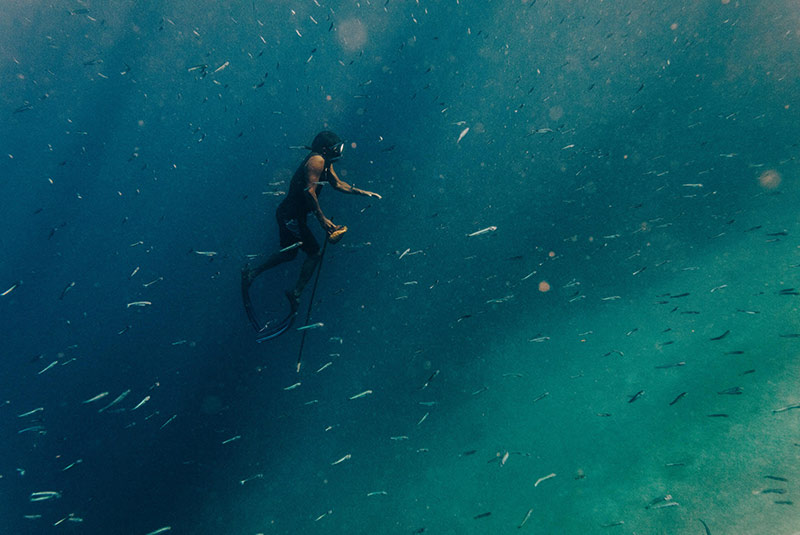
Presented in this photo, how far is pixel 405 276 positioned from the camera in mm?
5652

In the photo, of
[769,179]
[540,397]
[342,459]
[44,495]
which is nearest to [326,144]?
[342,459]

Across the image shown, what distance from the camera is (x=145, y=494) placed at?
523 centimetres

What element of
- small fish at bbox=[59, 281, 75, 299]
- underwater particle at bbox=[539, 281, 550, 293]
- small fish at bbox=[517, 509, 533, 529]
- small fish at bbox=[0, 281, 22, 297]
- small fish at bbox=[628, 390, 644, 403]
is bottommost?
small fish at bbox=[517, 509, 533, 529]

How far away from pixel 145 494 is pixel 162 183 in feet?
14.7

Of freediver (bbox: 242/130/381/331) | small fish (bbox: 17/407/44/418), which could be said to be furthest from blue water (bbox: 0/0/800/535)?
freediver (bbox: 242/130/381/331)

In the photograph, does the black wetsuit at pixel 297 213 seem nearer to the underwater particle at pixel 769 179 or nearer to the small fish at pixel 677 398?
the small fish at pixel 677 398

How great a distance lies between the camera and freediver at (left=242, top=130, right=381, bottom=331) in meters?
3.22

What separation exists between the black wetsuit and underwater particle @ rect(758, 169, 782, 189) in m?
7.64

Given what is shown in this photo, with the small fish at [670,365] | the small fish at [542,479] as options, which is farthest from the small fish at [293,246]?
the small fish at [670,365]

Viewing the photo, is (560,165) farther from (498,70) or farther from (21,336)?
(21,336)

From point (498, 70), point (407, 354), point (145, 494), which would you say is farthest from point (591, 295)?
point (145, 494)

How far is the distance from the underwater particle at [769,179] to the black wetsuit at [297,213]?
7.64 metres

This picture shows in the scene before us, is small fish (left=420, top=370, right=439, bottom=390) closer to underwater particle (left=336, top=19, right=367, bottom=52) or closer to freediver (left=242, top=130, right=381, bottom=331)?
freediver (left=242, top=130, right=381, bottom=331)

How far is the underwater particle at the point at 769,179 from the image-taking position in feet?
20.6
